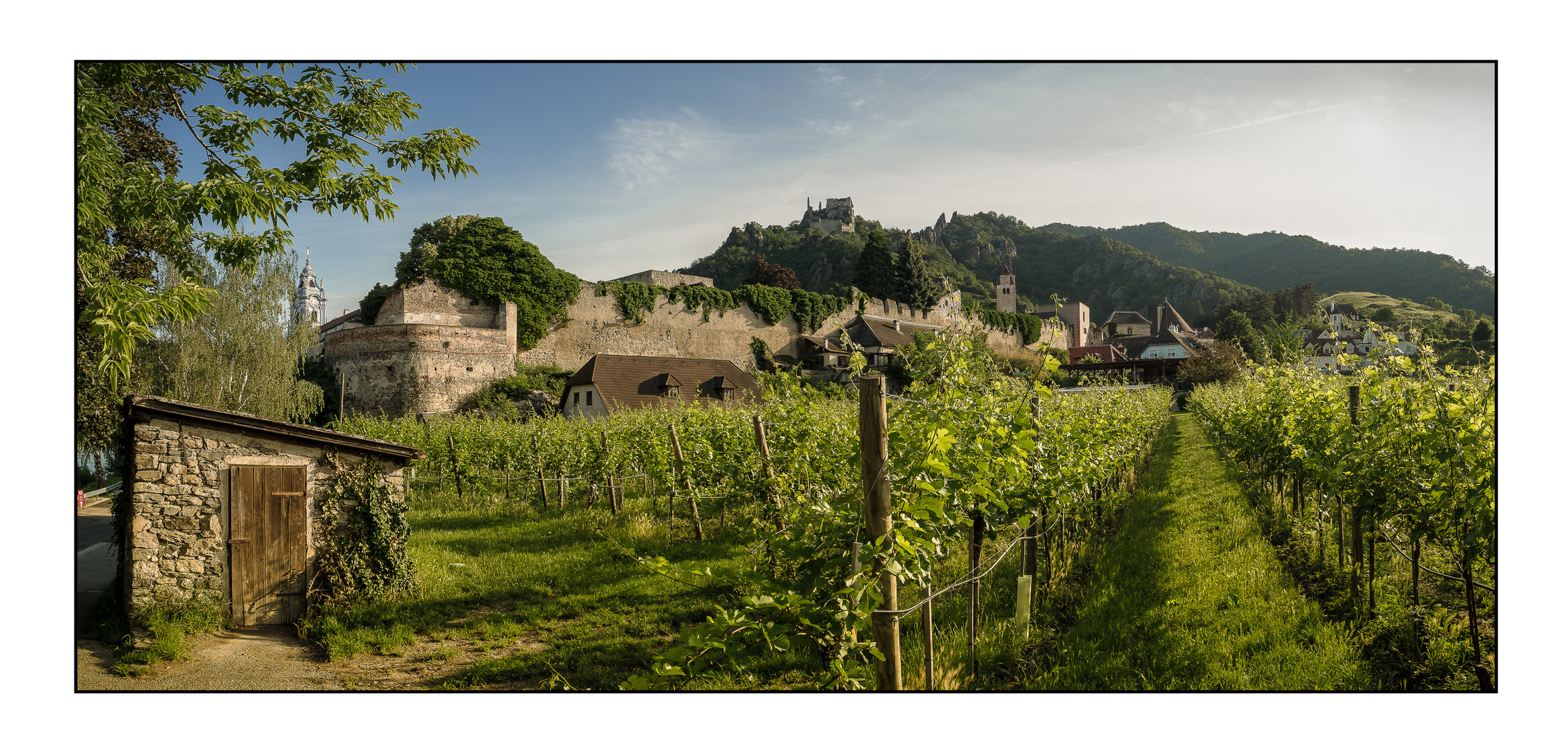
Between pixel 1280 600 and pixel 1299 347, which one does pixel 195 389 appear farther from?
pixel 1299 347

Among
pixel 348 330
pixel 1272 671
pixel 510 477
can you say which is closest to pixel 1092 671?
pixel 1272 671

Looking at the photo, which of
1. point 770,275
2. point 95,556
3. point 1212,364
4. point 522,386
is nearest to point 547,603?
point 95,556

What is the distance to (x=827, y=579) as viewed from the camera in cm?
224

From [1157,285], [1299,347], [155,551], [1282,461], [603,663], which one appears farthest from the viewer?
[1157,285]

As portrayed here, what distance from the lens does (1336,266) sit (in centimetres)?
637

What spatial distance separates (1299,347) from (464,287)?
21.9 meters

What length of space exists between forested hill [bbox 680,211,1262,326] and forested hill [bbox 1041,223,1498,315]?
18.9 m

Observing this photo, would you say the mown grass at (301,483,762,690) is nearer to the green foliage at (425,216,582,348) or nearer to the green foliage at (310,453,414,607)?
the green foliage at (310,453,414,607)

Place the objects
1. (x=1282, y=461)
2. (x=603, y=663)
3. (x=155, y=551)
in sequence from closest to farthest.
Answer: (x=603, y=663) → (x=155, y=551) → (x=1282, y=461)

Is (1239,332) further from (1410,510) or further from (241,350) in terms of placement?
(241,350)

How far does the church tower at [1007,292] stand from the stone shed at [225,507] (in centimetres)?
3739

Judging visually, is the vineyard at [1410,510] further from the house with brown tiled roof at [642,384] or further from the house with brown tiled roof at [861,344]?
the house with brown tiled roof at [861,344]

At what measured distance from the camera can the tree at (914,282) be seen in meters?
35.1

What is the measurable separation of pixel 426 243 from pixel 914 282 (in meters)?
22.2
